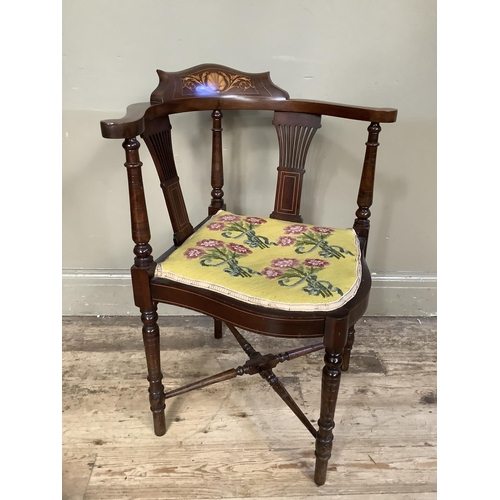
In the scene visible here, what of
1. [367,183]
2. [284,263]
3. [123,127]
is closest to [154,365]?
[284,263]

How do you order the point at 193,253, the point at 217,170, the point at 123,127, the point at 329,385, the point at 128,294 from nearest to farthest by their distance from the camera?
the point at 123,127, the point at 329,385, the point at 193,253, the point at 217,170, the point at 128,294

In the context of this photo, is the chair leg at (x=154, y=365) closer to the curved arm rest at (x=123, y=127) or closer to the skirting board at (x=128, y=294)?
the curved arm rest at (x=123, y=127)

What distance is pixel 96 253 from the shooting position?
1.73 metres

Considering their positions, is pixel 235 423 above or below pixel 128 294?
below

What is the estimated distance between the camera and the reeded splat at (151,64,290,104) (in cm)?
125

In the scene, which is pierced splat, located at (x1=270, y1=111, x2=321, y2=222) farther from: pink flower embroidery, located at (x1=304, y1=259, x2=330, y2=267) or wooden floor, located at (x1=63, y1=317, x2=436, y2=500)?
wooden floor, located at (x1=63, y1=317, x2=436, y2=500)

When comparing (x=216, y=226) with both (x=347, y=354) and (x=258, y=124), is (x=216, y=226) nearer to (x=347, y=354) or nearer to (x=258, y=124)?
(x=258, y=124)

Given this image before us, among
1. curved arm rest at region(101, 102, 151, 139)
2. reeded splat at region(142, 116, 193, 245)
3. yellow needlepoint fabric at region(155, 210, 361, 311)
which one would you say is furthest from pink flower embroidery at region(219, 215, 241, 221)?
curved arm rest at region(101, 102, 151, 139)

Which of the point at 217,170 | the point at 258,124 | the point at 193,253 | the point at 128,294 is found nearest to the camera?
the point at 193,253

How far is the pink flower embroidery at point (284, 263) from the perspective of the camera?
109 cm

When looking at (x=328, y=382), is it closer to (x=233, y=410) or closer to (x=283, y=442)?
(x=283, y=442)

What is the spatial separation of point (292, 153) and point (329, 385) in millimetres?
662

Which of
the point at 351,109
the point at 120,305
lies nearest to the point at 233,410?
the point at 120,305

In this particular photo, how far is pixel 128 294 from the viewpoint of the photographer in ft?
5.83
